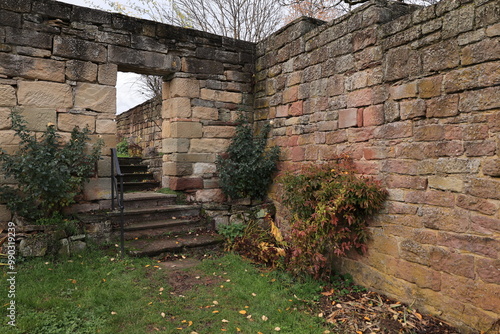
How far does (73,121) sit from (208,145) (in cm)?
201

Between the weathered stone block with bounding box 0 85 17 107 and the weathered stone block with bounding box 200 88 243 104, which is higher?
the weathered stone block with bounding box 200 88 243 104

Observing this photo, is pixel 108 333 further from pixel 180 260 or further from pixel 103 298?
pixel 180 260

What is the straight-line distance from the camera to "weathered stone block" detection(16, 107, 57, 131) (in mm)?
4402

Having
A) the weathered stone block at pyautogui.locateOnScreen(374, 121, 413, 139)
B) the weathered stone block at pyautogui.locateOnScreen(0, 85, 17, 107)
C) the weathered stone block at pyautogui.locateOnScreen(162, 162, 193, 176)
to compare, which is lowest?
the weathered stone block at pyautogui.locateOnScreen(162, 162, 193, 176)

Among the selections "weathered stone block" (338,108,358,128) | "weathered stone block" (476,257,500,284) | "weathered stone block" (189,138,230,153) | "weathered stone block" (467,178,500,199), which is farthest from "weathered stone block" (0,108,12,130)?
"weathered stone block" (476,257,500,284)

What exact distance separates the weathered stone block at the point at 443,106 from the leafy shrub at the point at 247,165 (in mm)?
2503

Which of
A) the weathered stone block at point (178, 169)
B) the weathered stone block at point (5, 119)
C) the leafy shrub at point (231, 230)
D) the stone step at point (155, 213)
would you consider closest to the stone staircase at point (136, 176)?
the weathered stone block at point (178, 169)

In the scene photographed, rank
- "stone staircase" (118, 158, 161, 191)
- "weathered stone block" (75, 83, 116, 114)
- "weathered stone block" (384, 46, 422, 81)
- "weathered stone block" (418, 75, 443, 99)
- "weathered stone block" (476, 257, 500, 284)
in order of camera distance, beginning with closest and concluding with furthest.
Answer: "weathered stone block" (476, 257, 500, 284) → "weathered stone block" (418, 75, 443, 99) → "weathered stone block" (384, 46, 422, 81) → "weathered stone block" (75, 83, 116, 114) → "stone staircase" (118, 158, 161, 191)

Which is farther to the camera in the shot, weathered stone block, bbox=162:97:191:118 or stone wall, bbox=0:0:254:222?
weathered stone block, bbox=162:97:191:118

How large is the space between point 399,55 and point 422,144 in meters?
0.99

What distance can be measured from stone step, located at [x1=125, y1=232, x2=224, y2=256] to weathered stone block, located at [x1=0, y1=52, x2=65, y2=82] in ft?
8.01

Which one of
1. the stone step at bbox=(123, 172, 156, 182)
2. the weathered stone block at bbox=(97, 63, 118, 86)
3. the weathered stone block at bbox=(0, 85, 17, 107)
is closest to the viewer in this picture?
the weathered stone block at bbox=(0, 85, 17, 107)

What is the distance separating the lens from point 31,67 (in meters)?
4.42

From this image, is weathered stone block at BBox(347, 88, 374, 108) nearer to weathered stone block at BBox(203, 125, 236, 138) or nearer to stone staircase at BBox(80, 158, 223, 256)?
weathered stone block at BBox(203, 125, 236, 138)
